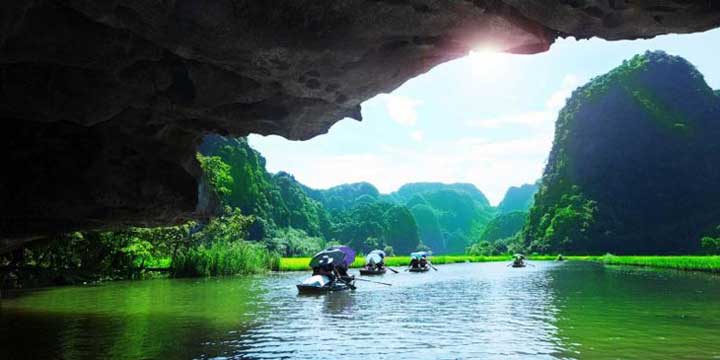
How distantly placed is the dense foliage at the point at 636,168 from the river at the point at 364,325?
199 ft

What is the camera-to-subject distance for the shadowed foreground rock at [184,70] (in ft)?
18.5

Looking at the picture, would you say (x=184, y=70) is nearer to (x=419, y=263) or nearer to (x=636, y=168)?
(x=419, y=263)

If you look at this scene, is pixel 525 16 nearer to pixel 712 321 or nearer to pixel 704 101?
pixel 712 321

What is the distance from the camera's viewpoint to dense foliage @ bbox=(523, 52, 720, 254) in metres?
73.9

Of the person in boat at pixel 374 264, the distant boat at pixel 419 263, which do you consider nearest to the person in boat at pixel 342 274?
the person in boat at pixel 374 264

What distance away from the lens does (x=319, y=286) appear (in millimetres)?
19906

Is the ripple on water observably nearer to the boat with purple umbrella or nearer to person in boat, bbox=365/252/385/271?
the boat with purple umbrella

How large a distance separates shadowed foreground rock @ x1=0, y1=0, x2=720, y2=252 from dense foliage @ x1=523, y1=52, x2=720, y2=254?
74411 mm

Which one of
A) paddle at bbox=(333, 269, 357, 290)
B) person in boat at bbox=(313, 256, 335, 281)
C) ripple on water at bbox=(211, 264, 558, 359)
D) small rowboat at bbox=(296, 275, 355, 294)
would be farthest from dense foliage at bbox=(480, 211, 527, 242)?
Result: ripple on water at bbox=(211, 264, 558, 359)

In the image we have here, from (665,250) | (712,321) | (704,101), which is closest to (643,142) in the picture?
(704,101)

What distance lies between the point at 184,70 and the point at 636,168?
288ft

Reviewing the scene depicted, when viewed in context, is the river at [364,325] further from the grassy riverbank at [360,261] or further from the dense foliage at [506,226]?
the dense foliage at [506,226]

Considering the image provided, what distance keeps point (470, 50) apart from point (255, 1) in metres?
2.91

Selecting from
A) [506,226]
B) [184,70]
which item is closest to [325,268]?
[184,70]
